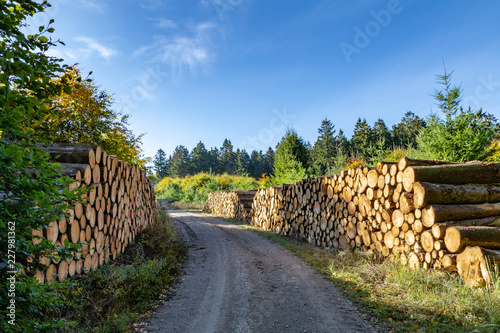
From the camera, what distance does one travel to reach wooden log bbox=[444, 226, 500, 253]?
4.25 m

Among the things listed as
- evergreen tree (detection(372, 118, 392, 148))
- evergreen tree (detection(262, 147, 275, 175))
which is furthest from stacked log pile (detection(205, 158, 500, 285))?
evergreen tree (detection(262, 147, 275, 175))

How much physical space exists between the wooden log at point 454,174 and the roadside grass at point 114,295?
5015 mm

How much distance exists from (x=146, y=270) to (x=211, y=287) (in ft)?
3.99

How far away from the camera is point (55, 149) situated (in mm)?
4758

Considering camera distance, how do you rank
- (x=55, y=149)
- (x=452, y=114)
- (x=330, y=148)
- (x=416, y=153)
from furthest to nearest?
(x=330, y=148), (x=416, y=153), (x=452, y=114), (x=55, y=149)

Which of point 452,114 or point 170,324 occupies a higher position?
point 452,114

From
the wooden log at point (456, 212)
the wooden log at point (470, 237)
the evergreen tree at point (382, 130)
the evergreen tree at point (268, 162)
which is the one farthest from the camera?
the evergreen tree at point (268, 162)

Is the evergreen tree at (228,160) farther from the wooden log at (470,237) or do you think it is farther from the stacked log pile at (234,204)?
the wooden log at (470,237)

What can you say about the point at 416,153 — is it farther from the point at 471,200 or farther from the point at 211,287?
the point at 211,287

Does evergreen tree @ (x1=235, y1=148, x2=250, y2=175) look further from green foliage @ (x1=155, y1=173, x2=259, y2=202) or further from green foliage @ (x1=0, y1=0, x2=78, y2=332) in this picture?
green foliage @ (x1=0, y1=0, x2=78, y2=332)

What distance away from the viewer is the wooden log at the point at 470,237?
13.9 ft

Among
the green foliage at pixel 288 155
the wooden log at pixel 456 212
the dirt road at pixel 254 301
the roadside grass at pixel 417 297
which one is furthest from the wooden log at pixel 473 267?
the green foliage at pixel 288 155

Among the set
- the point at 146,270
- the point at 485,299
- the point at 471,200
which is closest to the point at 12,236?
the point at 146,270

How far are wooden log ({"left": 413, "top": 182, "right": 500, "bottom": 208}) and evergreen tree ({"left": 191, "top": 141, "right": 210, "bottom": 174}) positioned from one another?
6426 centimetres
